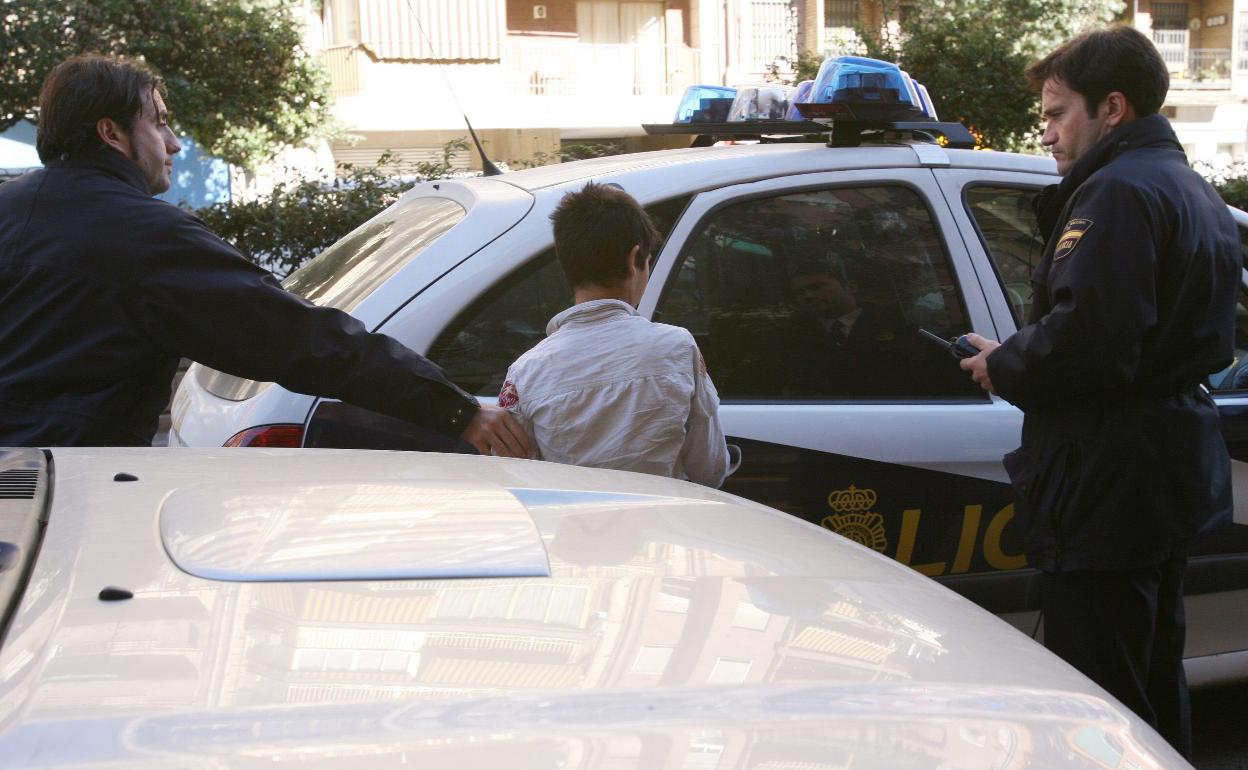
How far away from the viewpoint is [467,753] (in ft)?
3.09

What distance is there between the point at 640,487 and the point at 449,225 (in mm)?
1246

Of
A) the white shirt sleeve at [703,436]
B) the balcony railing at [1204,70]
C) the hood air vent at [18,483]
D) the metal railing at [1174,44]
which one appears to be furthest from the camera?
the metal railing at [1174,44]

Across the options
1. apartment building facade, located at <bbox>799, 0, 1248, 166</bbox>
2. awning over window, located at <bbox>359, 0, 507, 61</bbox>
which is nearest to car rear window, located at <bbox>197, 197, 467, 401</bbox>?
awning over window, located at <bbox>359, 0, 507, 61</bbox>

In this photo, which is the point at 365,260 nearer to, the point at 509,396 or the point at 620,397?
the point at 509,396

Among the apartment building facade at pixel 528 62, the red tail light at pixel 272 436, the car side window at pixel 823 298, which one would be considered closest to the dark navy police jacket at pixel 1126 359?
the car side window at pixel 823 298

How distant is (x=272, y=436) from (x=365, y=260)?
679 mm

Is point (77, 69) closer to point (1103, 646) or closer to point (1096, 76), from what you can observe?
point (1096, 76)

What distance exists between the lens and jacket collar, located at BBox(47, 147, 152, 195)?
8.16 ft

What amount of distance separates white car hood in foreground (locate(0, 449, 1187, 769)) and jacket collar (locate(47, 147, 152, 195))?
1030 mm

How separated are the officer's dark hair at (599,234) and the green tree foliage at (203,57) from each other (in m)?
10.9

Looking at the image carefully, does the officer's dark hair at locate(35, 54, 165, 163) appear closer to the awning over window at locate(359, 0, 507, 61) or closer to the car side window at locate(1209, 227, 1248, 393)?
the car side window at locate(1209, 227, 1248, 393)

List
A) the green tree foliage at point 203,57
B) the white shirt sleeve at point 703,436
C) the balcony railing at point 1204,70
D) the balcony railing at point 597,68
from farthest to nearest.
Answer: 1. the balcony railing at point 1204,70
2. the balcony railing at point 597,68
3. the green tree foliage at point 203,57
4. the white shirt sleeve at point 703,436

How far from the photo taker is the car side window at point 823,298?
299cm

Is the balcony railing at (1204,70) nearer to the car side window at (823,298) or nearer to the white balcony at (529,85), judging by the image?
the white balcony at (529,85)
